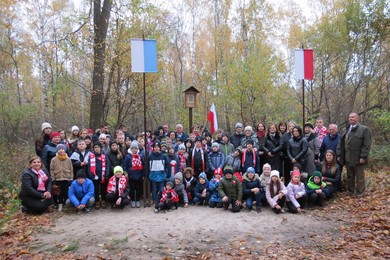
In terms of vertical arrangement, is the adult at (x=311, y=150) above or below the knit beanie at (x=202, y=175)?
above

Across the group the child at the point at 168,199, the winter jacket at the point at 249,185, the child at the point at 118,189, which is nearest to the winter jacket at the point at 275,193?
the winter jacket at the point at 249,185

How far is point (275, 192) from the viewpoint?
652cm

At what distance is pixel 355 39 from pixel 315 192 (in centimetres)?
889

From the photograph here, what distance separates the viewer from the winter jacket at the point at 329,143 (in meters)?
7.34

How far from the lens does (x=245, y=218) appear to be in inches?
236

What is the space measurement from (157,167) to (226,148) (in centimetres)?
194

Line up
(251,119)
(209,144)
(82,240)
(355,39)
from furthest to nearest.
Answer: (251,119) < (355,39) < (209,144) < (82,240)

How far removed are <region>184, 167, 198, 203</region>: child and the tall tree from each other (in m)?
5.01

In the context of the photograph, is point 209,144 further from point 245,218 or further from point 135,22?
point 135,22

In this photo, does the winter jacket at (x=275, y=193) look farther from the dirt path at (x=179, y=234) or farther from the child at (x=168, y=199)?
the child at (x=168, y=199)

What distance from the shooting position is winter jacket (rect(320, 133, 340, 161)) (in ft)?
24.1

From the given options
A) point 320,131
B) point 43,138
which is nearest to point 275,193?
point 320,131

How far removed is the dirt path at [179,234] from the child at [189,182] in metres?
0.77

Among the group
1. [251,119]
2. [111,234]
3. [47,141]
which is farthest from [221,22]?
[111,234]
